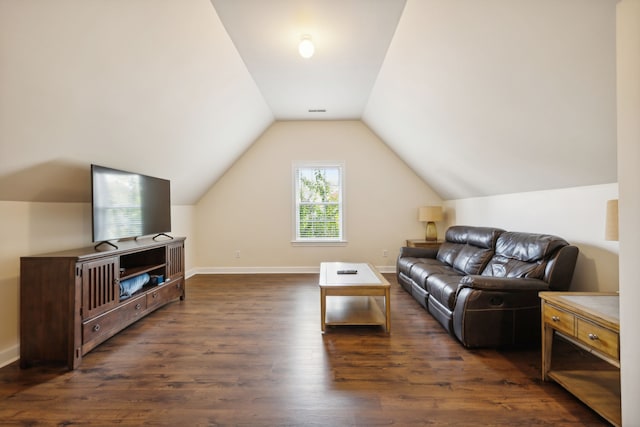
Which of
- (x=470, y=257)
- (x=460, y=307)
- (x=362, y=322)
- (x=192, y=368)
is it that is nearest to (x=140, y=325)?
(x=192, y=368)

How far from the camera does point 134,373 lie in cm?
217

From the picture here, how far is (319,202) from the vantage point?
5.59m

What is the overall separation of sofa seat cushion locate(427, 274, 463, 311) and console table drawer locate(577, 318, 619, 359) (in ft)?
3.33

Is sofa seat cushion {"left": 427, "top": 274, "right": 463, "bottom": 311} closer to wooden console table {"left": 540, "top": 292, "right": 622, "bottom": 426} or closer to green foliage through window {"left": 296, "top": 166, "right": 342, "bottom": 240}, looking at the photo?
wooden console table {"left": 540, "top": 292, "right": 622, "bottom": 426}

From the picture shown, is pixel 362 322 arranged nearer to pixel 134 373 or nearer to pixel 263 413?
pixel 263 413

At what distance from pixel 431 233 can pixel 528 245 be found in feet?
7.77

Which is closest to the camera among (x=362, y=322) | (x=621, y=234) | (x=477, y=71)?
(x=621, y=234)

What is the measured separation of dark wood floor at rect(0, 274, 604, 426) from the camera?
67.2 inches

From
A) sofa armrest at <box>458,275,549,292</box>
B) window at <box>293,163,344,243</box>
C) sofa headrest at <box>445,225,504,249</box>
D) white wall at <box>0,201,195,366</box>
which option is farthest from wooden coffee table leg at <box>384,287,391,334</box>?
white wall at <box>0,201,195,366</box>

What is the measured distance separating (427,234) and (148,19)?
15.6 ft

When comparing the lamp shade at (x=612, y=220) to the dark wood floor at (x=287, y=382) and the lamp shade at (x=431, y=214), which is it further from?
the lamp shade at (x=431, y=214)

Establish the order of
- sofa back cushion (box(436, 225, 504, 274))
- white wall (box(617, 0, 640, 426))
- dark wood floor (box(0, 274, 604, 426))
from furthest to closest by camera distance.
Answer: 1. sofa back cushion (box(436, 225, 504, 274))
2. dark wood floor (box(0, 274, 604, 426))
3. white wall (box(617, 0, 640, 426))

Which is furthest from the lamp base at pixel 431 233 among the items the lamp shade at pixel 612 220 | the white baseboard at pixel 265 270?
the lamp shade at pixel 612 220

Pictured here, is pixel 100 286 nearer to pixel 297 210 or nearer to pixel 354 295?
pixel 354 295
